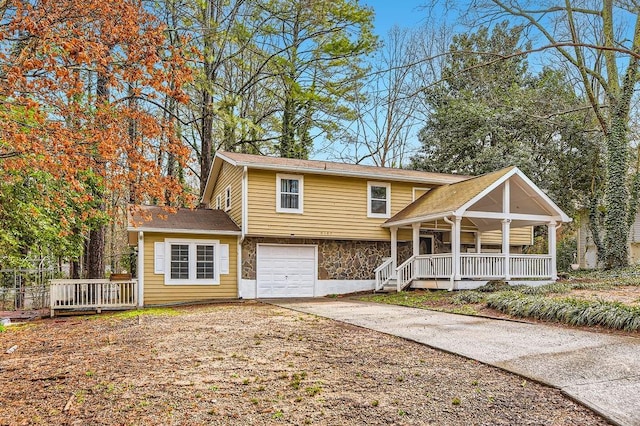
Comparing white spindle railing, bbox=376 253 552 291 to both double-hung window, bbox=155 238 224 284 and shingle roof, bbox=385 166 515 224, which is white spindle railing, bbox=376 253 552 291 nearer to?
shingle roof, bbox=385 166 515 224

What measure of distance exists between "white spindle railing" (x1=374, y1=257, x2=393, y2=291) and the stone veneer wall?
15.5 inches

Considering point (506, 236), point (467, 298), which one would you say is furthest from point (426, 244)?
point (467, 298)

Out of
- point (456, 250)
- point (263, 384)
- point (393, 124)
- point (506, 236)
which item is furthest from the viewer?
point (393, 124)

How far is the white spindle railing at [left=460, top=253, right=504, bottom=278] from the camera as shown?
47.9ft

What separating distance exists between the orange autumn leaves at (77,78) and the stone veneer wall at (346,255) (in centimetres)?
698

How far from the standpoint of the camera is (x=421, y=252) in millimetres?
18266

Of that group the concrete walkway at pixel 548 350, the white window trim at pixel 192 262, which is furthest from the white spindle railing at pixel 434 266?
the white window trim at pixel 192 262

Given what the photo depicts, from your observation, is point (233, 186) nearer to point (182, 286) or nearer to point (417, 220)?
point (182, 286)

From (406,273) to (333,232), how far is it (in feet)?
9.53

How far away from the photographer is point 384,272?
17172 mm

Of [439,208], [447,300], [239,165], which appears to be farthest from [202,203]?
[447,300]

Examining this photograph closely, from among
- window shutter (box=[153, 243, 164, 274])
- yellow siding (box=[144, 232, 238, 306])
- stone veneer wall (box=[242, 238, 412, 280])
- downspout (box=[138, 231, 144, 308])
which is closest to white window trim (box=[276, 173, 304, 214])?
stone veneer wall (box=[242, 238, 412, 280])

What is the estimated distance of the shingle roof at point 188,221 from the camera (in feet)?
47.9

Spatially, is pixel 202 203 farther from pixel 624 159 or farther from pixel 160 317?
pixel 624 159
